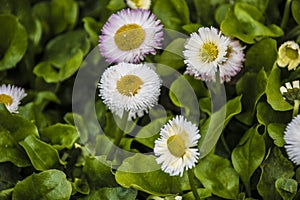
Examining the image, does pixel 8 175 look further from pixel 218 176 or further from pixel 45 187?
pixel 218 176

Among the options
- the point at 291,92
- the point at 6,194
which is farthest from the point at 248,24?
the point at 6,194

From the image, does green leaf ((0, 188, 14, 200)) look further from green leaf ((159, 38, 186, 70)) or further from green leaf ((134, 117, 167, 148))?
green leaf ((159, 38, 186, 70))

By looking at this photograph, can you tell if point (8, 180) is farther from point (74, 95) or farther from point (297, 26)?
point (297, 26)

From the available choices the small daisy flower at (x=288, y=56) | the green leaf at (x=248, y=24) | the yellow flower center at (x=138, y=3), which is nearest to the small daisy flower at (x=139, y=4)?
the yellow flower center at (x=138, y=3)

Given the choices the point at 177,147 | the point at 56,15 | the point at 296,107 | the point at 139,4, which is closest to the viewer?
the point at 177,147

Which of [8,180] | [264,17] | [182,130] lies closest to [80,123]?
[8,180]

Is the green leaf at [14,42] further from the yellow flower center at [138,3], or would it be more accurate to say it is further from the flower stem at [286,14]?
the flower stem at [286,14]

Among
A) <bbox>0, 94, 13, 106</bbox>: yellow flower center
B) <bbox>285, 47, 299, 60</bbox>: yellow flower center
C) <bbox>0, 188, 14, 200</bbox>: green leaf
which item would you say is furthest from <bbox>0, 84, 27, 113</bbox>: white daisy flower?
<bbox>285, 47, 299, 60</bbox>: yellow flower center
